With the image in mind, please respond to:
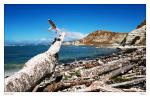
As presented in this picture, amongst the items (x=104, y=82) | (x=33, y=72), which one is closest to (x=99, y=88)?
(x=104, y=82)

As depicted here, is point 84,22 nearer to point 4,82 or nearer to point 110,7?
point 110,7

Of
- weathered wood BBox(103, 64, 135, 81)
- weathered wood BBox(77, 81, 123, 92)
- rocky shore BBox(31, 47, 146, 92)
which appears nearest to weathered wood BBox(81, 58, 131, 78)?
rocky shore BBox(31, 47, 146, 92)

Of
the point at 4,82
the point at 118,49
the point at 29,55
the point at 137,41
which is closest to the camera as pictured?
the point at 4,82

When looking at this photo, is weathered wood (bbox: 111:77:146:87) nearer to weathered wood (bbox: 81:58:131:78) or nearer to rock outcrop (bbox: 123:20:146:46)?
weathered wood (bbox: 81:58:131:78)

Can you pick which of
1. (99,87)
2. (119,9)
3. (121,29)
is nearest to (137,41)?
(121,29)

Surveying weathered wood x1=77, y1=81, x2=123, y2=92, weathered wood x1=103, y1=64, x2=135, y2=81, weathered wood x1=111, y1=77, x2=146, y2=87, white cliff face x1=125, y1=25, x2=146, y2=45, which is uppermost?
white cliff face x1=125, y1=25, x2=146, y2=45

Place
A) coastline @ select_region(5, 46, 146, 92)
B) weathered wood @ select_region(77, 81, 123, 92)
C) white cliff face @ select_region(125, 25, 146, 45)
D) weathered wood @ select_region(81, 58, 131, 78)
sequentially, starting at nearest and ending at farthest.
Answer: weathered wood @ select_region(77, 81, 123, 92)
coastline @ select_region(5, 46, 146, 92)
weathered wood @ select_region(81, 58, 131, 78)
white cliff face @ select_region(125, 25, 146, 45)
